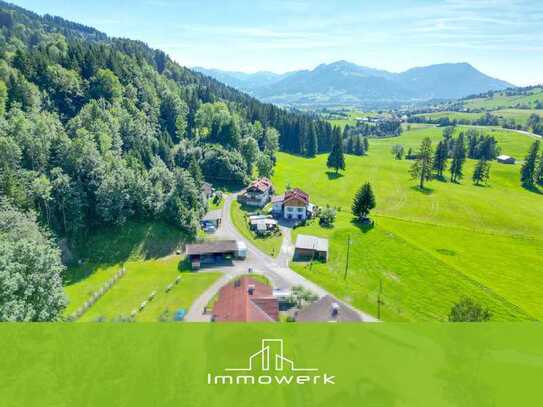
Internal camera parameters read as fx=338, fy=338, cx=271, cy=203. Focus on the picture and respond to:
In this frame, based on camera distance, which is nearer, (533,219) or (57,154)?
(57,154)

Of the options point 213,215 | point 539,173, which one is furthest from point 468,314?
point 539,173

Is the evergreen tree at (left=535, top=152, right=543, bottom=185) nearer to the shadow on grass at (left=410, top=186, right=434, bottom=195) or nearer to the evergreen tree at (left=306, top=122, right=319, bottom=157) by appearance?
the shadow on grass at (left=410, top=186, right=434, bottom=195)

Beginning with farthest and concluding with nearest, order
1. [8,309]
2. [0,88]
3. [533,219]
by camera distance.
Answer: [533,219] < [0,88] < [8,309]

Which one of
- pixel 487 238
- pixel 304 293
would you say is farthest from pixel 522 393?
pixel 487 238

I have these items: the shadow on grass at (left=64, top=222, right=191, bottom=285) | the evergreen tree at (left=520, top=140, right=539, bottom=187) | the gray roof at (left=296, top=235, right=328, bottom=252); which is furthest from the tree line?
the shadow on grass at (left=64, top=222, right=191, bottom=285)

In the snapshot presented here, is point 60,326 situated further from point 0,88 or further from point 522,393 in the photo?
point 0,88

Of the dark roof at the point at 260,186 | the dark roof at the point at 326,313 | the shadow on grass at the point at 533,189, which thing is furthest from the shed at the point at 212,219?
the shadow on grass at the point at 533,189

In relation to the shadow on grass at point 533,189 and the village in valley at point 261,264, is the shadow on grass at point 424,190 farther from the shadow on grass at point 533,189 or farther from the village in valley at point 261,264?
the village in valley at point 261,264
